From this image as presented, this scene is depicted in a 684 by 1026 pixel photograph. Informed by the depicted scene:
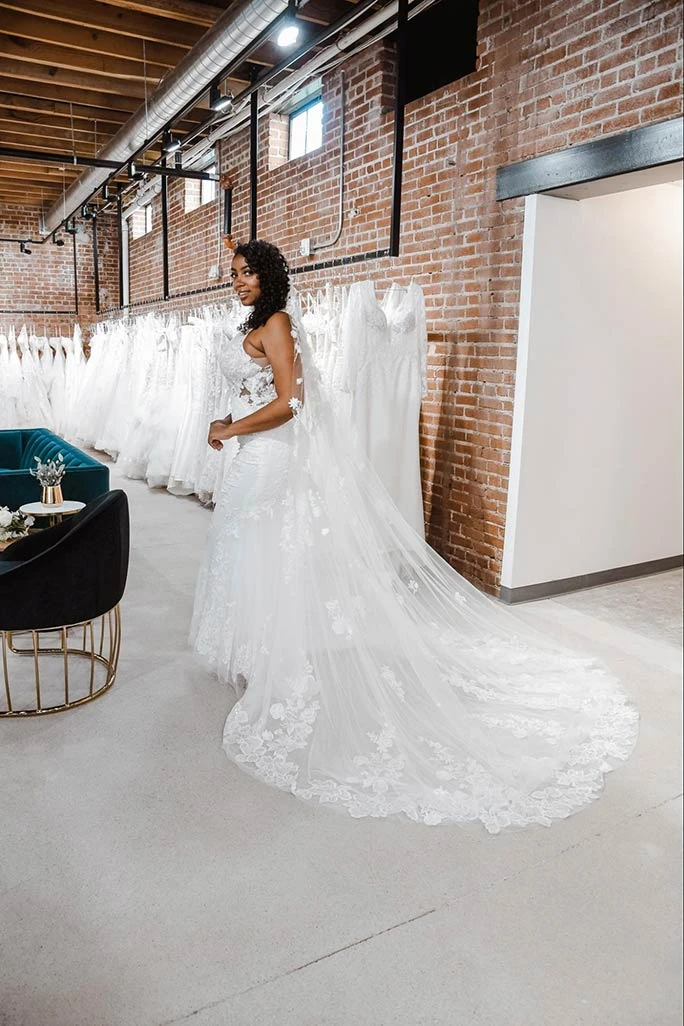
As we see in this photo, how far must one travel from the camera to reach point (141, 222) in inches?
449

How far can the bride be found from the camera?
254 centimetres

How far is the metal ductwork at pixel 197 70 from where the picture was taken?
13.9 feet

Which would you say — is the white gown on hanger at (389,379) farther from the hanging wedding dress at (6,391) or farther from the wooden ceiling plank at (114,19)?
the hanging wedding dress at (6,391)

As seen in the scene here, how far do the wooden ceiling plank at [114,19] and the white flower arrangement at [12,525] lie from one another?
3.56 m

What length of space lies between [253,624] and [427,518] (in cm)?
240

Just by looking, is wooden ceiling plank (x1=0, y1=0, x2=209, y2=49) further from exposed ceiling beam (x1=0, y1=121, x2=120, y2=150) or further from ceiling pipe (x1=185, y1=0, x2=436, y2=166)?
exposed ceiling beam (x1=0, y1=121, x2=120, y2=150)

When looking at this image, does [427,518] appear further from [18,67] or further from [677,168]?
[18,67]

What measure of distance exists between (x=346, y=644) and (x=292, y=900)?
42.3 inches

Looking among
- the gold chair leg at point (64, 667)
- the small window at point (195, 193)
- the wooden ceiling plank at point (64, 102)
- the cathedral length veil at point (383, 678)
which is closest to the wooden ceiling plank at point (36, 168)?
the small window at point (195, 193)

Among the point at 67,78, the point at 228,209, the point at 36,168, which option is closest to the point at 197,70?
the point at 67,78

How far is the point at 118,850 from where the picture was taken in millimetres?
2189

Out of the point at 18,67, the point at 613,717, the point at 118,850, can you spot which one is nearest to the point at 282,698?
the point at 118,850

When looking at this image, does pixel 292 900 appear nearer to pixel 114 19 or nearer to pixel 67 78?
pixel 114 19

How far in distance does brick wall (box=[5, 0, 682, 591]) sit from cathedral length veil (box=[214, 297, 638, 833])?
1496 mm
